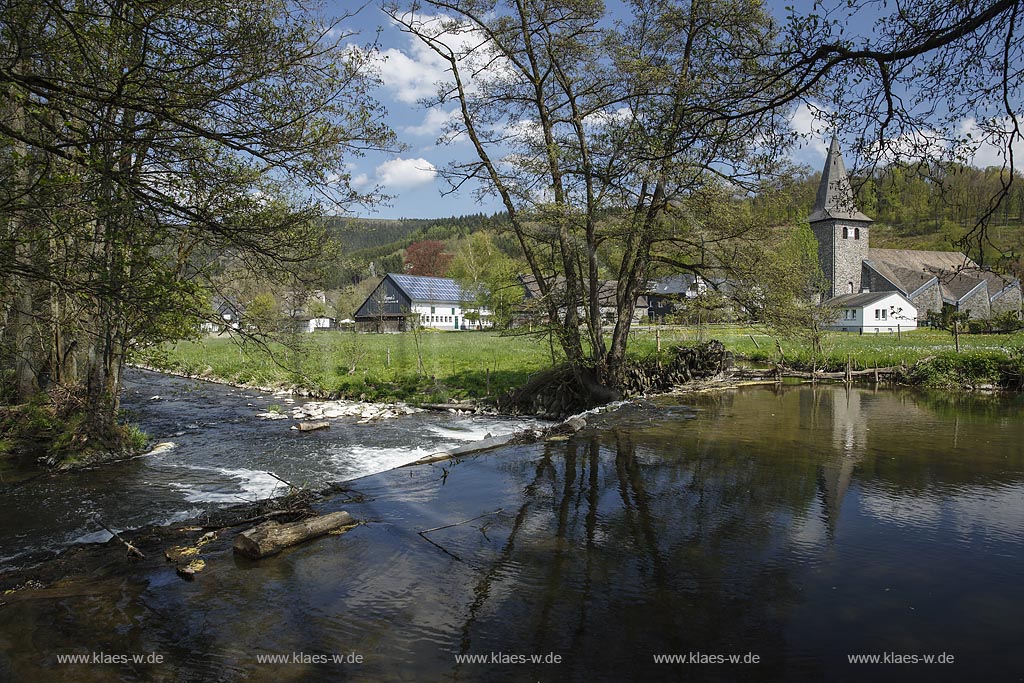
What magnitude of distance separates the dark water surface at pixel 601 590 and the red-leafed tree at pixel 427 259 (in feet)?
289

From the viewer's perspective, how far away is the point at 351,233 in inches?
456

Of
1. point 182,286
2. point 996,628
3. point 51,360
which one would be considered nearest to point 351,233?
point 182,286

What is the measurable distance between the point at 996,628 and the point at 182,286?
8164 millimetres

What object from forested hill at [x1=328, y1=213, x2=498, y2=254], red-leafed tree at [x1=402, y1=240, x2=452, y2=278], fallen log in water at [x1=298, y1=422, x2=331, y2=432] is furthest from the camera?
forested hill at [x1=328, y1=213, x2=498, y2=254]

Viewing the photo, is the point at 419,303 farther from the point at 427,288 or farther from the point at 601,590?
the point at 601,590

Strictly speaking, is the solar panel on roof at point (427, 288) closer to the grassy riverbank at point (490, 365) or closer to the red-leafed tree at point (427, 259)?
the red-leafed tree at point (427, 259)

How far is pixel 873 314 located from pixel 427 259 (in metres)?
64.1

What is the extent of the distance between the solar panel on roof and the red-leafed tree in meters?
17.0

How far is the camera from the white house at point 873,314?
2217 inches

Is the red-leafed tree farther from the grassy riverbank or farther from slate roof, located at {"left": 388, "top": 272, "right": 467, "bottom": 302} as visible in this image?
the grassy riverbank

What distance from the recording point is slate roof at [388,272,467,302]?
7181 centimetres

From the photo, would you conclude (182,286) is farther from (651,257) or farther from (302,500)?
(651,257)

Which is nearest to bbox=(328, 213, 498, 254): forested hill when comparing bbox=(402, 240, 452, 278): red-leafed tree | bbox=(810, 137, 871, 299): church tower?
bbox=(402, 240, 452, 278): red-leafed tree

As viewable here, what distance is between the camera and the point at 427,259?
324 ft
